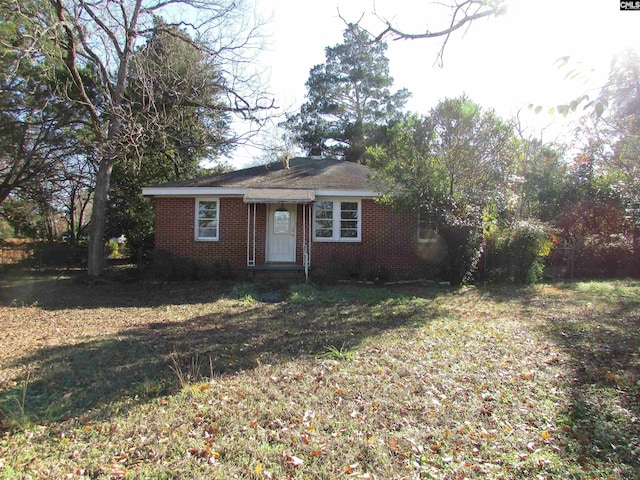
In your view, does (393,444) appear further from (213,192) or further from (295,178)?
(295,178)

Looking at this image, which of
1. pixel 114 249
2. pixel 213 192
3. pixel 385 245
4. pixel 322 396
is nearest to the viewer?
pixel 322 396

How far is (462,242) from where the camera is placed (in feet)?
37.5

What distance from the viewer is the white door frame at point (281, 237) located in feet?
45.1

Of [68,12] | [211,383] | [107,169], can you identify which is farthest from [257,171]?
[211,383]

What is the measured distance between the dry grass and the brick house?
218 inches

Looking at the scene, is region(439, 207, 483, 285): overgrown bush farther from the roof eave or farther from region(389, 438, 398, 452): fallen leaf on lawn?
region(389, 438, 398, 452): fallen leaf on lawn

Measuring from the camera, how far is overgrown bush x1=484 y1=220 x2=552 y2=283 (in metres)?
12.2

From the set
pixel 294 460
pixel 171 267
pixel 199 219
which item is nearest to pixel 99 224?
pixel 199 219

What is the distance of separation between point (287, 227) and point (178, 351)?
859 centimetres

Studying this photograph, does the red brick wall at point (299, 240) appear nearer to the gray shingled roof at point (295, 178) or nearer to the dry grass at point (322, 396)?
the gray shingled roof at point (295, 178)

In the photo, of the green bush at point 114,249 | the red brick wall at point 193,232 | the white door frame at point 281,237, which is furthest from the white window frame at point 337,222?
the green bush at point 114,249

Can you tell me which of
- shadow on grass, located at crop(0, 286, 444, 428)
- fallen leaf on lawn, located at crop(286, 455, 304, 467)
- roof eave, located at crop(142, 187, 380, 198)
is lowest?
fallen leaf on lawn, located at crop(286, 455, 304, 467)

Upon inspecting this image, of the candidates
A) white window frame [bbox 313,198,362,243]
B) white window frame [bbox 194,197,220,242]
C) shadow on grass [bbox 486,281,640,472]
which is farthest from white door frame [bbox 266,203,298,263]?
shadow on grass [bbox 486,281,640,472]

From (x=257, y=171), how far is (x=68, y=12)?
7.25m
